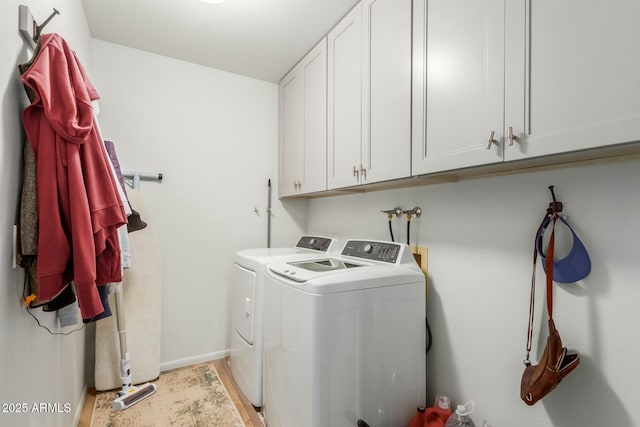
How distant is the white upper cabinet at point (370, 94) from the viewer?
4.59ft

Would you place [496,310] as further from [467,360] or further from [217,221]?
[217,221]

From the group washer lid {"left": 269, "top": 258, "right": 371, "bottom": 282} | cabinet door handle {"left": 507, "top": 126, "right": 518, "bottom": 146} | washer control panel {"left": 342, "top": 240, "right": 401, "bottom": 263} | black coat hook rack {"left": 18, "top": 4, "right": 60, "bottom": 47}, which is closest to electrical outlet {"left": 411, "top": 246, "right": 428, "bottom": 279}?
washer control panel {"left": 342, "top": 240, "right": 401, "bottom": 263}

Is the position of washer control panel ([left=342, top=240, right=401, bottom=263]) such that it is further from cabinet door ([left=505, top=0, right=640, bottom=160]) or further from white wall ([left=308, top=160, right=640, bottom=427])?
cabinet door ([left=505, top=0, right=640, bottom=160])

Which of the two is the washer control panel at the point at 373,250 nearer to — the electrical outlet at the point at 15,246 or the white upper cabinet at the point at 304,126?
the white upper cabinet at the point at 304,126

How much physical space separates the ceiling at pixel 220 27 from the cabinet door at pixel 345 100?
13 centimetres

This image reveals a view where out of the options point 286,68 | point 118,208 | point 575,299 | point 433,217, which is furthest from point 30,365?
point 286,68

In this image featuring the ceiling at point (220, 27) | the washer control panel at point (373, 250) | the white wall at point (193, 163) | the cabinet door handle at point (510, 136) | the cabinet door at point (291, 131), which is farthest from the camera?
the cabinet door at point (291, 131)

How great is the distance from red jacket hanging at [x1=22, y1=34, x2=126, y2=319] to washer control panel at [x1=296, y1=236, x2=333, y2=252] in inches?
57.1

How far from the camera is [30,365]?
39.1 inches

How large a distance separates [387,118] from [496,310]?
100 centimetres

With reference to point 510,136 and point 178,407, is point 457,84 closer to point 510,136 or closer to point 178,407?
point 510,136

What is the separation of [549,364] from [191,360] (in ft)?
7.69

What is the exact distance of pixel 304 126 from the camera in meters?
A: 2.26

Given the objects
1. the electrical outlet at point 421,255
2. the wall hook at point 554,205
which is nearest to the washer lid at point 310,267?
the electrical outlet at point 421,255
